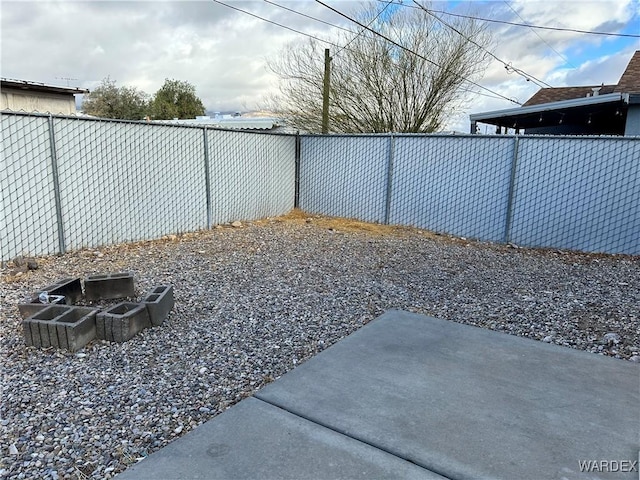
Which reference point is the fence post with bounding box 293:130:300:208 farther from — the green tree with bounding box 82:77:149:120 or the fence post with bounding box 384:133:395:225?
the green tree with bounding box 82:77:149:120

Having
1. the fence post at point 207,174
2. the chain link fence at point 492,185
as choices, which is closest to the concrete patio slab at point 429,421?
the chain link fence at point 492,185

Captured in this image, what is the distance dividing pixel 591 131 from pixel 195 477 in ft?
47.3

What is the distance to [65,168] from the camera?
548 cm

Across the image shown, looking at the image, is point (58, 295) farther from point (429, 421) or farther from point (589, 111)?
point (589, 111)

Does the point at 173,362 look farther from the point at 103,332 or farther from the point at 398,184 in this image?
the point at 398,184

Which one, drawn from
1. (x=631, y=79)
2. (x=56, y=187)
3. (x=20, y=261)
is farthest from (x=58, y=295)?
(x=631, y=79)

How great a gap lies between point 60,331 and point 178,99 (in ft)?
102

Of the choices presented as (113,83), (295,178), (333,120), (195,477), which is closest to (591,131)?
(333,120)

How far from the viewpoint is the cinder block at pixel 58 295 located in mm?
3420

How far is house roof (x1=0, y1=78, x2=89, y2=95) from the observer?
14.3m

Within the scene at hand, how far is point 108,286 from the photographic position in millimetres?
4129

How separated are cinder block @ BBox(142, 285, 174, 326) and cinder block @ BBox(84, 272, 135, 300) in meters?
0.51

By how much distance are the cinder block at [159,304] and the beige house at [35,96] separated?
42.6 ft

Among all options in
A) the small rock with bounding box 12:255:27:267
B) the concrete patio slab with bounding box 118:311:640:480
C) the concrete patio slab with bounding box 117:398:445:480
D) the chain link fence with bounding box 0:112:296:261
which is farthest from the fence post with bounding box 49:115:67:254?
the concrete patio slab with bounding box 117:398:445:480
